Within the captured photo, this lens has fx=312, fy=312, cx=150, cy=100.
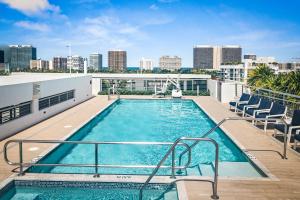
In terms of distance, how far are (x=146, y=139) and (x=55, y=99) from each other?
20.4 feet

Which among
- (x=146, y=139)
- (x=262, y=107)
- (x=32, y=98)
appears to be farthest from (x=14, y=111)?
(x=262, y=107)

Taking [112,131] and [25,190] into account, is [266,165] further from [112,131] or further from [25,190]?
[112,131]

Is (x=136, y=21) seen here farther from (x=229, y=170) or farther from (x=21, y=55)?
(x=21, y=55)

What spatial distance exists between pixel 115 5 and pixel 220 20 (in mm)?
23173

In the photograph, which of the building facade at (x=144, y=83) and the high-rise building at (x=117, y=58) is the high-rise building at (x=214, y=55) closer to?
the high-rise building at (x=117, y=58)

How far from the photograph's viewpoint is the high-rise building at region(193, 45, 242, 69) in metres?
178

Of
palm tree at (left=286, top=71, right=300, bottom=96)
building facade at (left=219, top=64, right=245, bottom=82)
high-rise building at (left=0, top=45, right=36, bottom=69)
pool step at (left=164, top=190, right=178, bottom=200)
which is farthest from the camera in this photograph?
high-rise building at (left=0, top=45, right=36, bottom=69)

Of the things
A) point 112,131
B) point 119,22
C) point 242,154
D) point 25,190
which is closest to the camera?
point 25,190

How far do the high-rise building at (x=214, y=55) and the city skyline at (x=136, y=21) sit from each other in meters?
98.0

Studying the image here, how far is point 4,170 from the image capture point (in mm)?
6645

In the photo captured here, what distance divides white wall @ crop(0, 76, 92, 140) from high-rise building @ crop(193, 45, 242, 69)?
164513 millimetres

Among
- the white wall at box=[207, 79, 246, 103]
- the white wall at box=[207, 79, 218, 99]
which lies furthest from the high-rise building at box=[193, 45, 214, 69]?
the white wall at box=[207, 79, 246, 103]

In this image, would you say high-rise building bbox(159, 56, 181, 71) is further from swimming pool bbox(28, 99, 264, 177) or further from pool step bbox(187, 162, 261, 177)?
pool step bbox(187, 162, 261, 177)

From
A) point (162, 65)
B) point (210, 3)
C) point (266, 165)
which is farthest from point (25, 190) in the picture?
point (162, 65)
